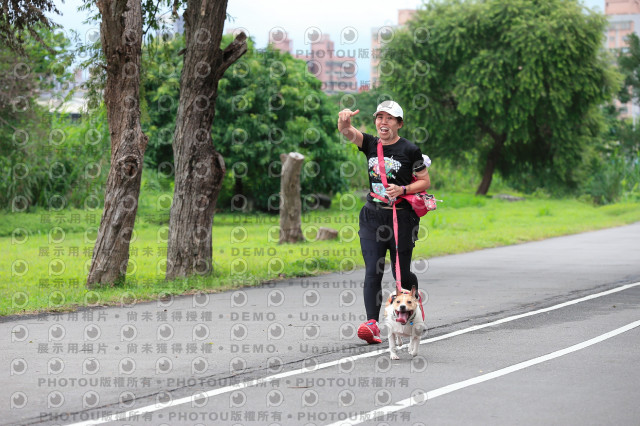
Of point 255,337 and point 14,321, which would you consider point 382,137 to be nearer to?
point 255,337

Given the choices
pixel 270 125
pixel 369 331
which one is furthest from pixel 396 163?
pixel 270 125

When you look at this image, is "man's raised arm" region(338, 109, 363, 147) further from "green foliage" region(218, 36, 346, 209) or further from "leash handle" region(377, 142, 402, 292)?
"green foliage" region(218, 36, 346, 209)

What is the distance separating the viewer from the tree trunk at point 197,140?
540 inches

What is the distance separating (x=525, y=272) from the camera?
15891 mm

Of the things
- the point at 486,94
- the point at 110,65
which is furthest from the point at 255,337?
the point at 486,94

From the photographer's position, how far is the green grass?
13.0 m

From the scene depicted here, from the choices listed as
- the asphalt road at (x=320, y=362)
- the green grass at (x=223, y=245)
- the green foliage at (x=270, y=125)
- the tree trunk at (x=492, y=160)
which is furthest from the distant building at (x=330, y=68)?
the asphalt road at (x=320, y=362)

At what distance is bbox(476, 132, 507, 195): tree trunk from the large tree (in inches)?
2.5

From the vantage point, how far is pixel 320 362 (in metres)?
7.97

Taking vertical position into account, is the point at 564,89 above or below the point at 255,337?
above

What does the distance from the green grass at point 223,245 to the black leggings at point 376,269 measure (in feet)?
14.1

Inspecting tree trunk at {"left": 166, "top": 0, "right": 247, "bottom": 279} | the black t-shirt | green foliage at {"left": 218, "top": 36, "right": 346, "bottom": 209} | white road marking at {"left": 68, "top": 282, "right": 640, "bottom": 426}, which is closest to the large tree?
green foliage at {"left": 218, "top": 36, "right": 346, "bottom": 209}

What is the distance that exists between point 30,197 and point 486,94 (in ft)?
78.1

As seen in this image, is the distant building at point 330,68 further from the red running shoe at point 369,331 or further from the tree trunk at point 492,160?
the red running shoe at point 369,331
